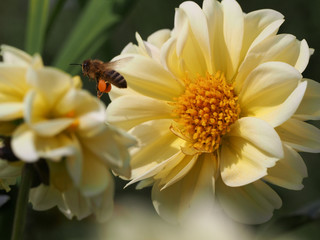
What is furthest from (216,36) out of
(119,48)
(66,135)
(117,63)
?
(119,48)

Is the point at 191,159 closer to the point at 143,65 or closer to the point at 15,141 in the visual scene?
the point at 143,65

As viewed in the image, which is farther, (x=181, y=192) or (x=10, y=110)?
(x=181, y=192)

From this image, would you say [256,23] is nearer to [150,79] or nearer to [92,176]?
[150,79]

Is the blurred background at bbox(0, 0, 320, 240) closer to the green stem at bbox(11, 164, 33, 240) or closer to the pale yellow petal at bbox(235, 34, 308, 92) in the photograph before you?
the green stem at bbox(11, 164, 33, 240)

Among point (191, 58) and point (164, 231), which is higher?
point (164, 231)

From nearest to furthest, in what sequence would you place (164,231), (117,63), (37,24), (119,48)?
(164,231) → (117,63) → (37,24) → (119,48)

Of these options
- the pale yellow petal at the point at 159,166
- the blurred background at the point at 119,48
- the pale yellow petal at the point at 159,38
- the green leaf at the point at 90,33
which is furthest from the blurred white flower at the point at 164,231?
the green leaf at the point at 90,33
